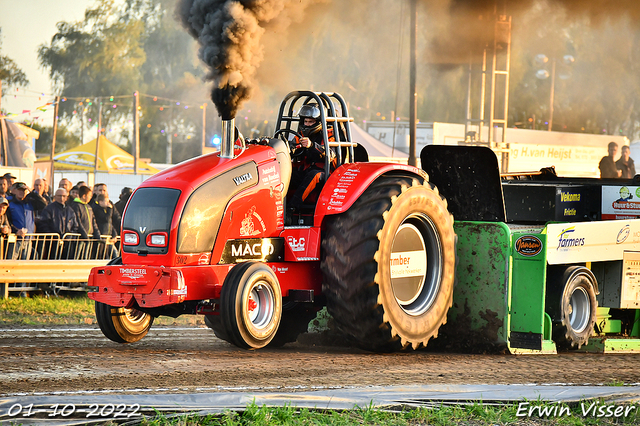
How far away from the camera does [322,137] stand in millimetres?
8172

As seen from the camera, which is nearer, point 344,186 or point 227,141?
point 227,141

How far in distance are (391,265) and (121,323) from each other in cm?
244

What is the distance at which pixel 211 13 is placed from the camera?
7539 mm

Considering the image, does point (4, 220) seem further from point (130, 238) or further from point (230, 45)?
point (230, 45)

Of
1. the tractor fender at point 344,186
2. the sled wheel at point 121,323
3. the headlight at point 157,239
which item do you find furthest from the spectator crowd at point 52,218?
the tractor fender at point 344,186

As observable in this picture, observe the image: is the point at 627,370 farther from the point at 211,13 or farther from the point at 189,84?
the point at 189,84

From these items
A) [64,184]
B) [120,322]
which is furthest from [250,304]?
[64,184]

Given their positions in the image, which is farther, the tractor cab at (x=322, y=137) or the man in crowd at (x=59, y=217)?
the man in crowd at (x=59, y=217)

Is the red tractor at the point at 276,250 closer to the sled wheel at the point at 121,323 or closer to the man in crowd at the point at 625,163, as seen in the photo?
the sled wheel at the point at 121,323

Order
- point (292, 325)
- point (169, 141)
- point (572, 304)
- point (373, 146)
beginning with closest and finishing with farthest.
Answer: point (292, 325), point (572, 304), point (373, 146), point (169, 141)

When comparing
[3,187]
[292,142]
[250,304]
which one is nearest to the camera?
[250,304]

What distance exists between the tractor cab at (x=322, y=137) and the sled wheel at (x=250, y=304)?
96 cm

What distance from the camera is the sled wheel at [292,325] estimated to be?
836 centimetres

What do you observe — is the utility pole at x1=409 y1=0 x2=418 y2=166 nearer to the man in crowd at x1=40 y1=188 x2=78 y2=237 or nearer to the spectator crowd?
the spectator crowd
